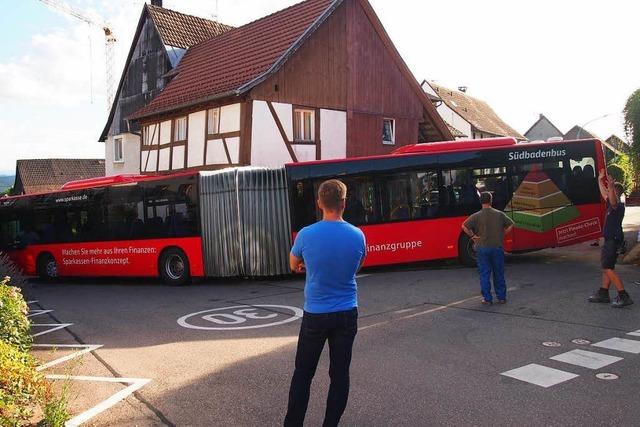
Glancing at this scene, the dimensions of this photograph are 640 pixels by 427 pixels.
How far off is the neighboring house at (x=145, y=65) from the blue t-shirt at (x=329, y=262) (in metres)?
23.9

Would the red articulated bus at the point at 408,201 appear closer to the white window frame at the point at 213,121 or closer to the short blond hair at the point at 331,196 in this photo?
the white window frame at the point at 213,121

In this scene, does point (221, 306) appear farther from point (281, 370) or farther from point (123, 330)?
point (281, 370)

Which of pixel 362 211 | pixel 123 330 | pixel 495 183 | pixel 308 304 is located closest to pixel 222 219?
pixel 362 211

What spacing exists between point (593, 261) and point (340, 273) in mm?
11043

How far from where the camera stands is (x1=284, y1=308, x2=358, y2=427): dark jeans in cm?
371

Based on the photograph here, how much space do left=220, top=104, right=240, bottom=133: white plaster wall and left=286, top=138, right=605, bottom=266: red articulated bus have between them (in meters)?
6.64

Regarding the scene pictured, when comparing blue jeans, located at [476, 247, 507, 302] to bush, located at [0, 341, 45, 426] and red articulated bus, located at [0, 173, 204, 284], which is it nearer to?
bush, located at [0, 341, 45, 426]

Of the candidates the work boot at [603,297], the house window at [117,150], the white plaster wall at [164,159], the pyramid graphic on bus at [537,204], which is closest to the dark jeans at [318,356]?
the work boot at [603,297]

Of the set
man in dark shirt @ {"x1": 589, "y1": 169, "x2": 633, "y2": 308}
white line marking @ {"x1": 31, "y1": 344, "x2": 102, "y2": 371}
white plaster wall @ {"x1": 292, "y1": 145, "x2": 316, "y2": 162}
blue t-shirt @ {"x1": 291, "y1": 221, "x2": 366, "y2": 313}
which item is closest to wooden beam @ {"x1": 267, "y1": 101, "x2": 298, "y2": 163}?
white plaster wall @ {"x1": 292, "y1": 145, "x2": 316, "y2": 162}

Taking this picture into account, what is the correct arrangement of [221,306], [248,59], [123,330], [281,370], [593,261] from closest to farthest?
1. [281,370]
2. [123,330]
3. [221,306]
4. [593,261]
5. [248,59]

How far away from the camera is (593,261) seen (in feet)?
42.5

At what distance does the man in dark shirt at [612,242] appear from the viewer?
7.96 meters

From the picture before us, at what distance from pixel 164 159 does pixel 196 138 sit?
2.31 metres

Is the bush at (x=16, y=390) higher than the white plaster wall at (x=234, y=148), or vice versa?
the white plaster wall at (x=234, y=148)
